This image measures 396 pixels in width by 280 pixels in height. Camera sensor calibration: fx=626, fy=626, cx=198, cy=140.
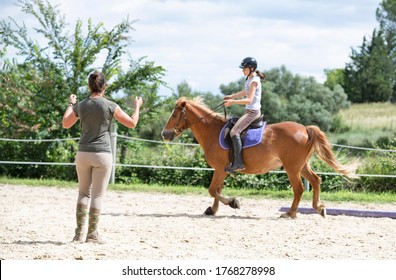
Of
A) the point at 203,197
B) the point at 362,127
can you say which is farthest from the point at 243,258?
the point at 362,127

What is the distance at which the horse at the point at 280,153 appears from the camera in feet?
32.9

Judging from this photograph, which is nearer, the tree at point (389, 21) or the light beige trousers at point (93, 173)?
the light beige trousers at point (93, 173)

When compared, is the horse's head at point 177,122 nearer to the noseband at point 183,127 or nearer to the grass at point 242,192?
the noseband at point 183,127

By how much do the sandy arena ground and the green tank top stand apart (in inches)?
43.7

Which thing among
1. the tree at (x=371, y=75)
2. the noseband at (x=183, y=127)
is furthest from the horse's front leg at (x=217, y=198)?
the tree at (x=371, y=75)

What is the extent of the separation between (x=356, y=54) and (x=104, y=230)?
173 feet

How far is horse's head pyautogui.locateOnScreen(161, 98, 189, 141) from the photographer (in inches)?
415

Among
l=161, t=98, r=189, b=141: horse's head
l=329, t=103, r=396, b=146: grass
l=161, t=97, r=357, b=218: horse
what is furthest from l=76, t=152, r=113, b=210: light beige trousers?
l=329, t=103, r=396, b=146: grass

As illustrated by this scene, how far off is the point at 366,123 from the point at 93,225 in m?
39.8

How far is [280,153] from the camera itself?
10102 mm

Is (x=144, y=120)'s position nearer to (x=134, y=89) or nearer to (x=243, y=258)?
(x=134, y=89)

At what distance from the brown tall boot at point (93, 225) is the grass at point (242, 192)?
21.6ft

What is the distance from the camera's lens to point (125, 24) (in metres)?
17.7

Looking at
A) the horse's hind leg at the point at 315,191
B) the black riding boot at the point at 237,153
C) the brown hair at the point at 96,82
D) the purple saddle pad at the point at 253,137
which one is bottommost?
the horse's hind leg at the point at 315,191
